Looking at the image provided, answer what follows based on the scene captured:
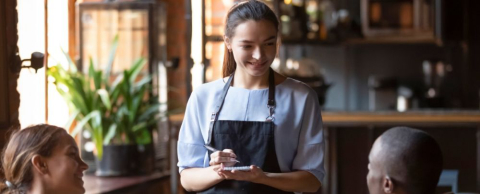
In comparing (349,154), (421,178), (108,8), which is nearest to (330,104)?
(349,154)

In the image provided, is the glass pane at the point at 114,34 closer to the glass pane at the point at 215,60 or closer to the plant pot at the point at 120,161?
the plant pot at the point at 120,161

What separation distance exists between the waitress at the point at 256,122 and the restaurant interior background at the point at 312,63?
788 millimetres

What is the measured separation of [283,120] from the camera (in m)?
1.78

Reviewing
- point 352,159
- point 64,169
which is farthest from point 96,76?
point 64,169

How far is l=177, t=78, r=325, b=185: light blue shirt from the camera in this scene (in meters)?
1.79

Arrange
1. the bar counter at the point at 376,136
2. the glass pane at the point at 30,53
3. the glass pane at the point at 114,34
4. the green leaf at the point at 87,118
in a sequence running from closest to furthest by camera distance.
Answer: the glass pane at the point at 30,53
the green leaf at the point at 87,118
the glass pane at the point at 114,34
the bar counter at the point at 376,136

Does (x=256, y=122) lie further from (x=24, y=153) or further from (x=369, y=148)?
(x=369, y=148)

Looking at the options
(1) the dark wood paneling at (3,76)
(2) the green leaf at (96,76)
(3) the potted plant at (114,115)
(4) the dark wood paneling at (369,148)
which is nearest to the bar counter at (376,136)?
(4) the dark wood paneling at (369,148)

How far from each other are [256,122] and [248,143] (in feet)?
0.17

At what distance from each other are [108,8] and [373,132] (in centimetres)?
182

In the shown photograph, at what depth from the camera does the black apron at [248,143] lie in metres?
1.78

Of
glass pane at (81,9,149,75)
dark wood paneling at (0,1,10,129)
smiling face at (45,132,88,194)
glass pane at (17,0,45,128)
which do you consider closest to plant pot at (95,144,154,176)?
glass pane at (81,9,149,75)

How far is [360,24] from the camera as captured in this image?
7652 millimetres

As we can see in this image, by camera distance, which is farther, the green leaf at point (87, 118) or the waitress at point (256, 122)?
the green leaf at point (87, 118)
